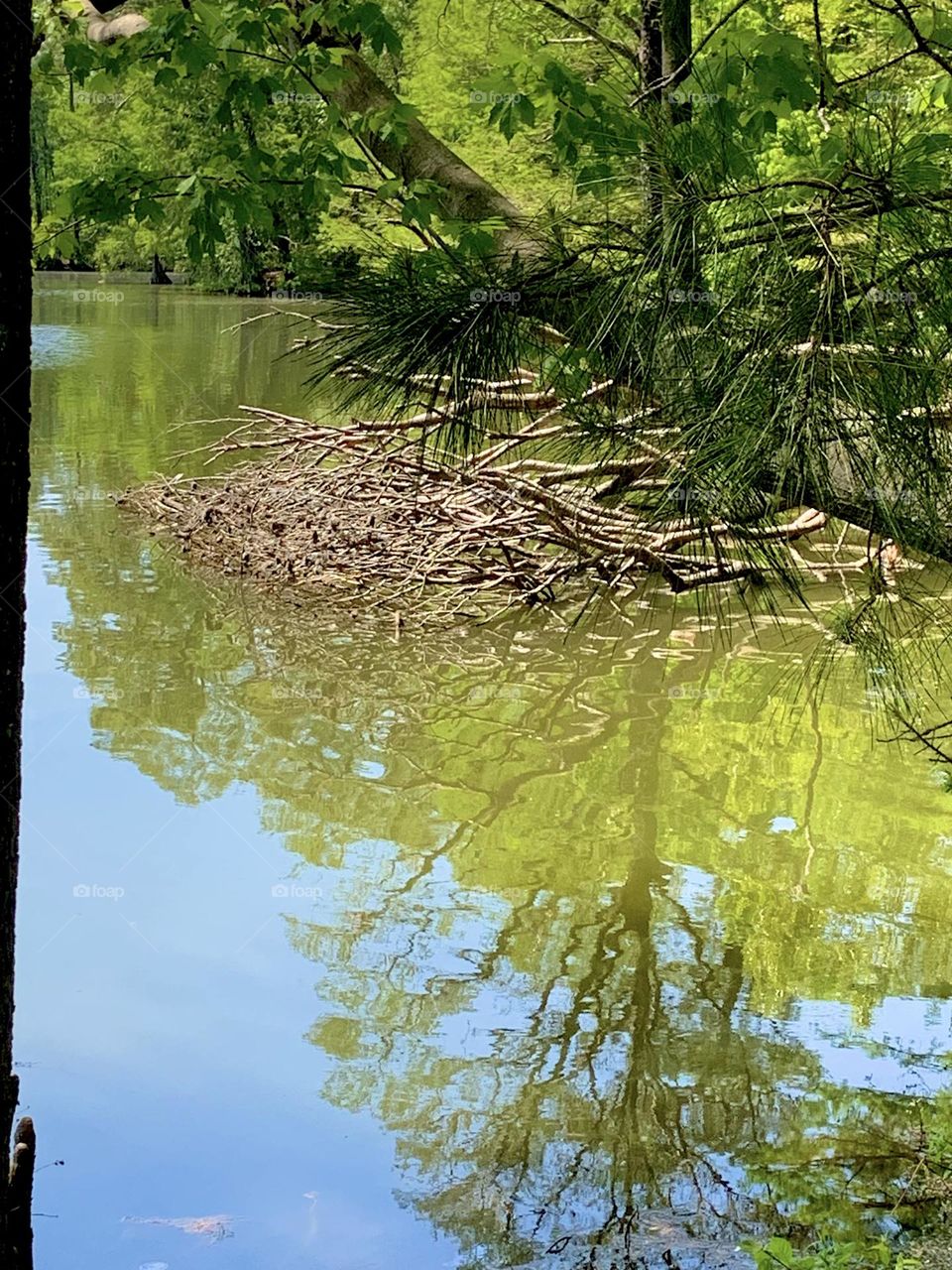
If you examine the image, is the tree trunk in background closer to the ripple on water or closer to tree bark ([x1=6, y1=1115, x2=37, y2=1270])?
tree bark ([x1=6, y1=1115, x2=37, y2=1270])

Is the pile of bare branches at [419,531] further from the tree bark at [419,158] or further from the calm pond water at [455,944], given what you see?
the tree bark at [419,158]

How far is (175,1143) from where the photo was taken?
4547 mm

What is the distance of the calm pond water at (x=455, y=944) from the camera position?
170 inches

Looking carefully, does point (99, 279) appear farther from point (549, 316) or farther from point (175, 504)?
point (549, 316)

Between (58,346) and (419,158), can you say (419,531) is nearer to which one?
(419,158)

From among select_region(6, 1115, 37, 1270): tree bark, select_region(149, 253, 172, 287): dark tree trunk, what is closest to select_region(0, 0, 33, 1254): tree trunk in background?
select_region(6, 1115, 37, 1270): tree bark

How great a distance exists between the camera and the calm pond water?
431 centimetres

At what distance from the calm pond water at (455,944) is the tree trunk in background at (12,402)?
1.73 m

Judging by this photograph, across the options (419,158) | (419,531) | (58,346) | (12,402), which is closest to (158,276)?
(58,346)

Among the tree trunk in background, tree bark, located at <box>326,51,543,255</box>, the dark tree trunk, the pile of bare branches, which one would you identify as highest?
the dark tree trunk

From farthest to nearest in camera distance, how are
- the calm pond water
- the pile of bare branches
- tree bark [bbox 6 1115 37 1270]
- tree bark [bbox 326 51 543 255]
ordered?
the pile of bare branches, tree bark [bbox 326 51 543 255], the calm pond water, tree bark [bbox 6 1115 37 1270]

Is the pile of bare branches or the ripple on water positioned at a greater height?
the ripple on water

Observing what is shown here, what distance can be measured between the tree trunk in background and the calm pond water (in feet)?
5.66

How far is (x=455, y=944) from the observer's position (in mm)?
5918
